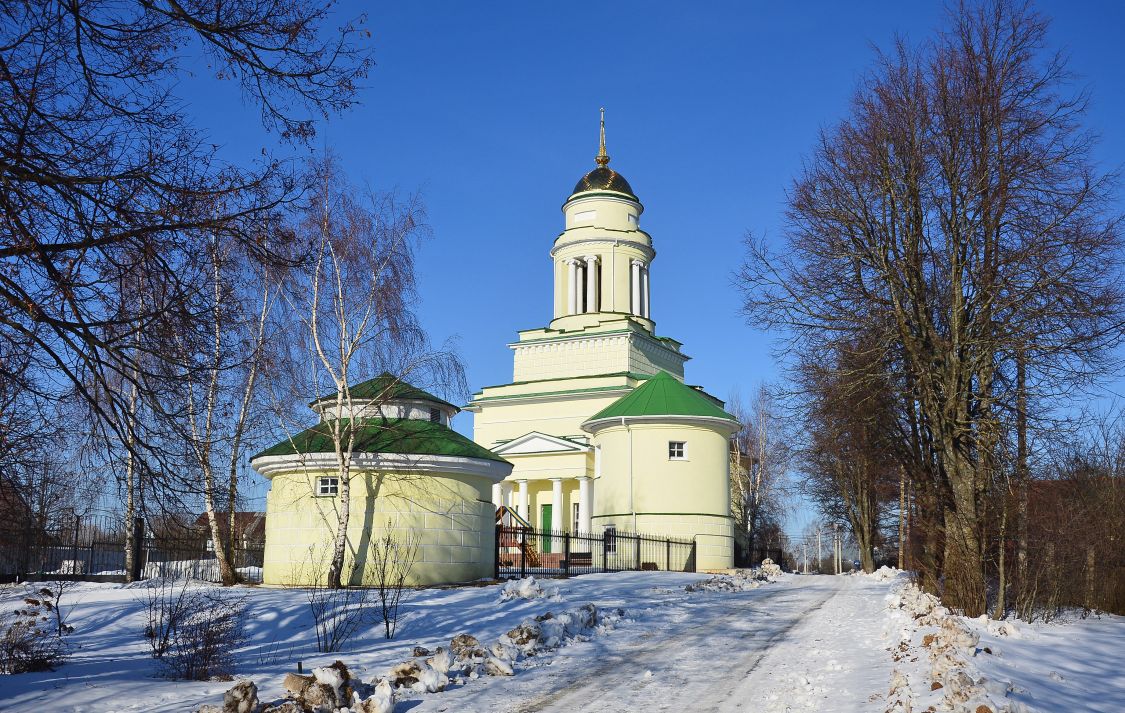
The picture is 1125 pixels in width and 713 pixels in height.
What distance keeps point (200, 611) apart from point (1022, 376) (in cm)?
1324

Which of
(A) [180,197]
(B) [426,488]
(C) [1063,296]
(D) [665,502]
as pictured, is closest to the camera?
(A) [180,197]

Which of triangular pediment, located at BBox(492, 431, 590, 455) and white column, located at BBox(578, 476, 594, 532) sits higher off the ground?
triangular pediment, located at BBox(492, 431, 590, 455)

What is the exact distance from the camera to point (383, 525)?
2280 cm

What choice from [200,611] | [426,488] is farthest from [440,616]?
[426,488]

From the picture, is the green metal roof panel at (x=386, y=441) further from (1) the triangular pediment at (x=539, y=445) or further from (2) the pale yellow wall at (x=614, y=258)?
(2) the pale yellow wall at (x=614, y=258)

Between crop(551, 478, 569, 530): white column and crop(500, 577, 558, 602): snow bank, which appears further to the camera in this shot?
crop(551, 478, 569, 530): white column

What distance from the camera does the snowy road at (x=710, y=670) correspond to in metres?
9.00

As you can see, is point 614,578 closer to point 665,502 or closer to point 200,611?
point 665,502

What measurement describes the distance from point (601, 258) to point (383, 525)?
103 feet

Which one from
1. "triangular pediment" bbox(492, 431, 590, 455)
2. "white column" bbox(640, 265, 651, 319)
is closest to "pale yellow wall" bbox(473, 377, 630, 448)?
"triangular pediment" bbox(492, 431, 590, 455)

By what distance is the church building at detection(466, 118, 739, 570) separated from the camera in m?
34.9

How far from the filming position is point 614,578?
24.8m

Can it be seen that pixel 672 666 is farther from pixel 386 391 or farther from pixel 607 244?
pixel 607 244

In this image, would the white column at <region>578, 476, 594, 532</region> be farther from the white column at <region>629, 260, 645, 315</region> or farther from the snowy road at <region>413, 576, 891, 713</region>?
the snowy road at <region>413, 576, 891, 713</region>
